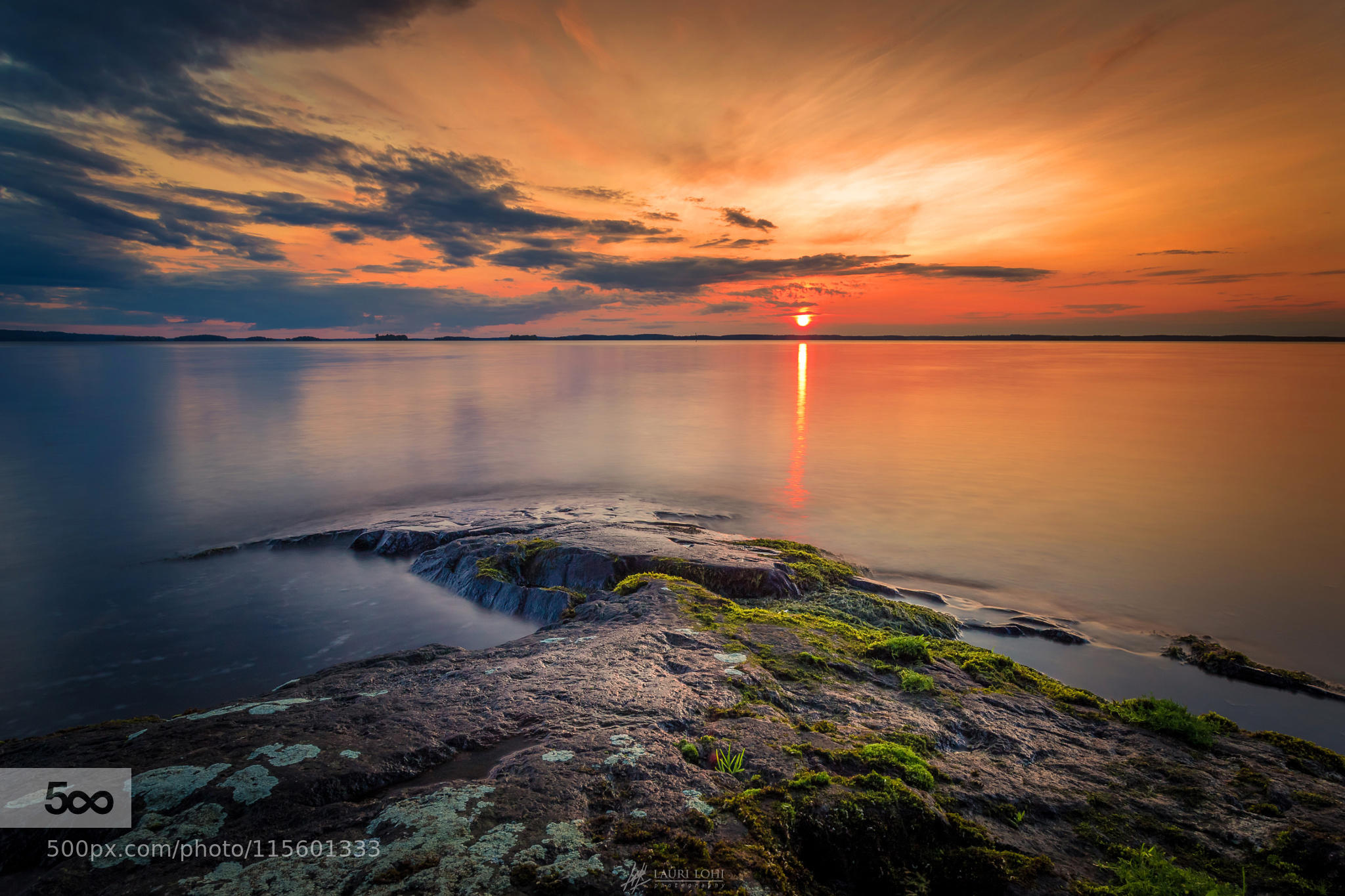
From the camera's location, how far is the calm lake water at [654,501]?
9242 millimetres

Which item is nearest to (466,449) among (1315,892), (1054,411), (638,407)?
(638,407)

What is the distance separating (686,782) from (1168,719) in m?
5.35

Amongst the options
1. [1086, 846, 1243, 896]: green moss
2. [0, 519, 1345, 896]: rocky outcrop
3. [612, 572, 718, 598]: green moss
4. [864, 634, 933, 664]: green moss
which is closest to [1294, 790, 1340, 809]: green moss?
[0, 519, 1345, 896]: rocky outcrop

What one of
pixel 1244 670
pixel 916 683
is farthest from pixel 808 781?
pixel 1244 670

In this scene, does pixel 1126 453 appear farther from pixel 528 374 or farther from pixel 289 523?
pixel 528 374

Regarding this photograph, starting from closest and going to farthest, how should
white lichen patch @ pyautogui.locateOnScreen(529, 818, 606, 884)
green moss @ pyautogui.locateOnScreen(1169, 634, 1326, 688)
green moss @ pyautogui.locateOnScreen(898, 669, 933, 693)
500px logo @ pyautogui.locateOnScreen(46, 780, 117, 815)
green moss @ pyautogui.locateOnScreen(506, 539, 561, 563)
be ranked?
white lichen patch @ pyautogui.locateOnScreen(529, 818, 606, 884), 500px logo @ pyautogui.locateOnScreen(46, 780, 117, 815), green moss @ pyautogui.locateOnScreen(898, 669, 933, 693), green moss @ pyautogui.locateOnScreen(1169, 634, 1326, 688), green moss @ pyautogui.locateOnScreen(506, 539, 561, 563)

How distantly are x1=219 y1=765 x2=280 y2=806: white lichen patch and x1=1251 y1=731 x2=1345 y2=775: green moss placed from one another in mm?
8963

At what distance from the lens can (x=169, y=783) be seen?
4000 mm

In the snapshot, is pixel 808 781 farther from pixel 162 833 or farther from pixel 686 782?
pixel 162 833

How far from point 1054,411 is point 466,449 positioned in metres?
36.0

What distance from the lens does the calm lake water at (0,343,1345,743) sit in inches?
364

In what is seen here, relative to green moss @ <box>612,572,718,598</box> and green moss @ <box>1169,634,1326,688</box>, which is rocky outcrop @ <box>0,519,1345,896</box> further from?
green moss @ <box>1169,634,1326,688</box>

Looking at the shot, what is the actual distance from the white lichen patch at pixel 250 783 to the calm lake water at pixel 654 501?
4.95m

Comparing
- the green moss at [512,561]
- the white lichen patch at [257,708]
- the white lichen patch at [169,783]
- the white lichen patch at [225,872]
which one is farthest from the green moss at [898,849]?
the green moss at [512,561]
